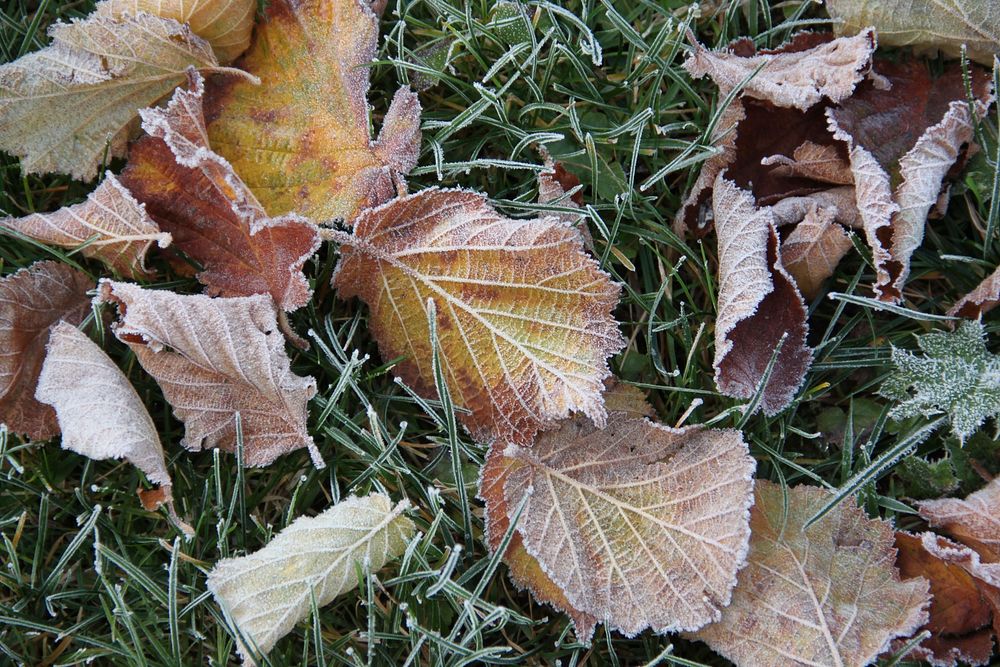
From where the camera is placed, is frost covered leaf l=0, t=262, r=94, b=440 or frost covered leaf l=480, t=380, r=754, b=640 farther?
frost covered leaf l=0, t=262, r=94, b=440

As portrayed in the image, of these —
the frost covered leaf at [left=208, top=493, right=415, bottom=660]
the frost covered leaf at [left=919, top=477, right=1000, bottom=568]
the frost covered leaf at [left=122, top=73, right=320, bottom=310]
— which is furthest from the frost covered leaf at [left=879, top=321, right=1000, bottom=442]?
the frost covered leaf at [left=122, top=73, right=320, bottom=310]

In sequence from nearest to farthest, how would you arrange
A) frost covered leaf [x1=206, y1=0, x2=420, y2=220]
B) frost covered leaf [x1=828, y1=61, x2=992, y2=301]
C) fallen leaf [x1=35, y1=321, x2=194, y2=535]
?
fallen leaf [x1=35, y1=321, x2=194, y2=535] → frost covered leaf [x1=828, y1=61, x2=992, y2=301] → frost covered leaf [x1=206, y1=0, x2=420, y2=220]

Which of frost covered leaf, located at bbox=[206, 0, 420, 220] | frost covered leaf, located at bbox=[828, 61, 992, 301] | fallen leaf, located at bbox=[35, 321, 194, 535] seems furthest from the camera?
frost covered leaf, located at bbox=[206, 0, 420, 220]

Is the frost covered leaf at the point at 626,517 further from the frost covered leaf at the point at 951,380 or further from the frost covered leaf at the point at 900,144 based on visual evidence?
the frost covered leaf at the point at 900,144

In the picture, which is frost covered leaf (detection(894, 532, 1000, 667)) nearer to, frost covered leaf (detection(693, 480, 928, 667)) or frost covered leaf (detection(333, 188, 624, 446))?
frost covered leaf (detection(693, 480, 928, 667))

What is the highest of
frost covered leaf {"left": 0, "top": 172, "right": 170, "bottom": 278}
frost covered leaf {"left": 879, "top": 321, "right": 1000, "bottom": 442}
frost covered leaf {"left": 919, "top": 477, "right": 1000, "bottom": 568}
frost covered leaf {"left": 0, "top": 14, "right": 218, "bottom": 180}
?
frost covered leaf {"left": 0, "top": 14, "right": 218, "bottom": 180}

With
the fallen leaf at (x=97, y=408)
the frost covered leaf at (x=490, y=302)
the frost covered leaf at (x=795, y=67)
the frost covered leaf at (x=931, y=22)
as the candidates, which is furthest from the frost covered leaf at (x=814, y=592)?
the fallen leaf at (x=97, y=408)

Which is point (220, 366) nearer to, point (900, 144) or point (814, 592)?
point (814, 592)

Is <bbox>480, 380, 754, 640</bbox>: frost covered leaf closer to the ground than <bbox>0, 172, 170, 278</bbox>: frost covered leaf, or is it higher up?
closer to the ground
